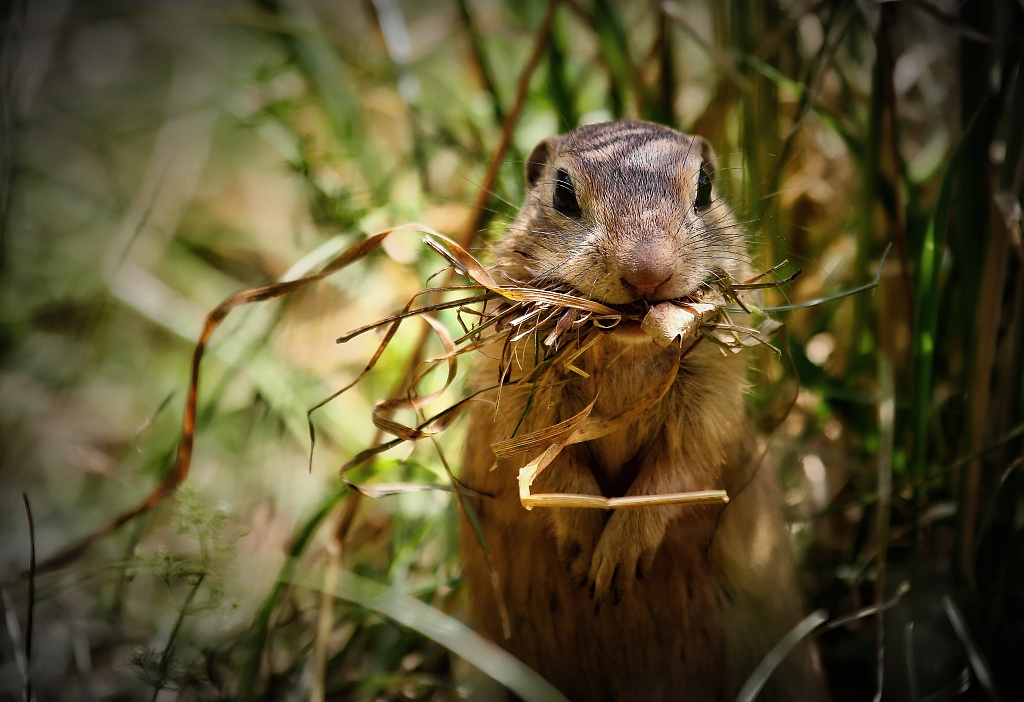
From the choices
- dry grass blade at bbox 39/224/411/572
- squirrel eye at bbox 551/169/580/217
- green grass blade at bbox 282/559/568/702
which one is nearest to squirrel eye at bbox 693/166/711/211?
squirrel eye at bbox 551/169/580/217

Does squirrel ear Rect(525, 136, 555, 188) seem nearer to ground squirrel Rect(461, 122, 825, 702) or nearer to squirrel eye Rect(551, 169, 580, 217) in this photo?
ground squirrel Rect(461, 122, 825, 702)

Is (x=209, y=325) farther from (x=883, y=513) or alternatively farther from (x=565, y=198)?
(x=883, y=513)

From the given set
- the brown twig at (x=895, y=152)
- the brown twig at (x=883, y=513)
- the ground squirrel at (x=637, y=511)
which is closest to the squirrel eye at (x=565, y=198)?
the ground squirrel at (x=637, y=511)

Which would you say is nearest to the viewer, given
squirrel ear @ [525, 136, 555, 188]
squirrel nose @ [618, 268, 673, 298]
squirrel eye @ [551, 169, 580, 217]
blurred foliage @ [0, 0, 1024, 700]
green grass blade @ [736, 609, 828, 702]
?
squirrel nose @ [618, 268, 673, 298]

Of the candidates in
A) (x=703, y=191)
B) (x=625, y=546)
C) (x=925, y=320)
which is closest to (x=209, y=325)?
(x=625, y=546)

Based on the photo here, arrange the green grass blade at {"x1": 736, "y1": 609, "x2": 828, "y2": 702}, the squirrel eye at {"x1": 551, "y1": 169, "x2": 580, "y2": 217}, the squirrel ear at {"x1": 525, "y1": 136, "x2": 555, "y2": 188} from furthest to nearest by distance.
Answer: the squirrel ear at {"x1": 525, "y1": 136, "x2": 555, "y2": 188}, the squirrel eye at {"x1": 551, "y1": 169, "x2": 580, "y2": 217}, the green grass blade at {"x1": 736, "y1": 609, "x2": 828, "y2": 702}

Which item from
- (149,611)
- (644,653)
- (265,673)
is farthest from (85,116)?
(644,653)
